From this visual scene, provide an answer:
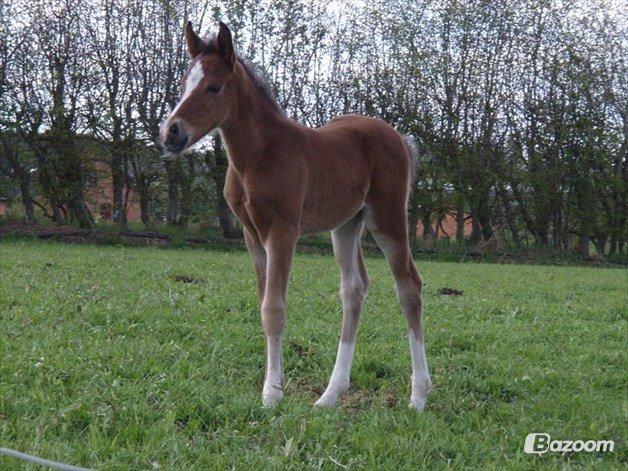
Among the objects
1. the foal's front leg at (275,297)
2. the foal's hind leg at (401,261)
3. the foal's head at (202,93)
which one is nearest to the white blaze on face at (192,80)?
the foal's head at (202,93)

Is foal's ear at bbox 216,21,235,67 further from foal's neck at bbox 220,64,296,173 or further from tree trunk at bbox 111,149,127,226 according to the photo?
tree trunk at bbox 111,149,127,226

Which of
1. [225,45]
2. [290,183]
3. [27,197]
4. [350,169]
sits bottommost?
[290,183]

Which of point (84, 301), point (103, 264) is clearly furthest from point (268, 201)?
point (103, 264)

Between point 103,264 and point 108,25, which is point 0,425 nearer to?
point 103,264

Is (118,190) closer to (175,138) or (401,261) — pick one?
(401,261)

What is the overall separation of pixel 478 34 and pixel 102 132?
14368 mm

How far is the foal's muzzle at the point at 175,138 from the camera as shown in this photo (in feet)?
10.1

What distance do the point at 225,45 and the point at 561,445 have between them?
9.18ft

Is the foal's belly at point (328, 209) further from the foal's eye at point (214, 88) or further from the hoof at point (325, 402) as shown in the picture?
the hoof at point (325, 402)

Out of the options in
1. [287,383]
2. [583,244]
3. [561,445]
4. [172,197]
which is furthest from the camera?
[583,244]

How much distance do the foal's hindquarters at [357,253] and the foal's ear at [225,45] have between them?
779 millimetres

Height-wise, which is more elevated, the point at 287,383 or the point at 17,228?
the point at 17,228

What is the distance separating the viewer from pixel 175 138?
3.09 meters

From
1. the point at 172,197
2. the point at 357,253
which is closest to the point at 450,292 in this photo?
the point at 357,253
